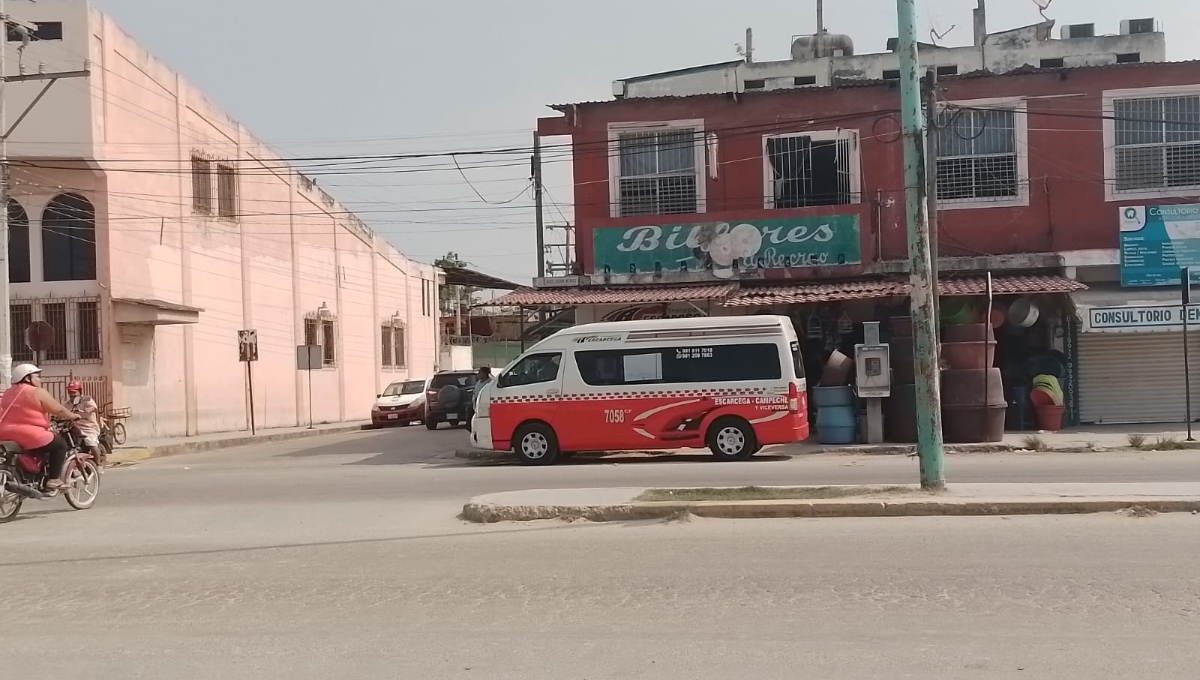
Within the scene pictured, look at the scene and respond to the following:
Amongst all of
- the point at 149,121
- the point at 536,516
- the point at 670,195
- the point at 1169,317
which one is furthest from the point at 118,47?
the point at 1169,317

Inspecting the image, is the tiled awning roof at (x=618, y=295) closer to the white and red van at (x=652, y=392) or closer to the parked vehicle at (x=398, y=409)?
the white and red van at (x=652, y=392)

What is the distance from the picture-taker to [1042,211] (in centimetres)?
2208

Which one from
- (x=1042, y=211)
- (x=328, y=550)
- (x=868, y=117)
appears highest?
(x=868, y=117)

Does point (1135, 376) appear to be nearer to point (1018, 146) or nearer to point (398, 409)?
point (1018, 146)

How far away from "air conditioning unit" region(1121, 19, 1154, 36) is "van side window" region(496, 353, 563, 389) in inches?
959

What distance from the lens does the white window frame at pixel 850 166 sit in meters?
22.8

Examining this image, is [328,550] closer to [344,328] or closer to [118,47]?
[118,47]

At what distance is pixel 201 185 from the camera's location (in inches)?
1249

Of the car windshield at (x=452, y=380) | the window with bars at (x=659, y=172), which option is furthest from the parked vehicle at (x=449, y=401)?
the window with bars at (x=659, y=172)

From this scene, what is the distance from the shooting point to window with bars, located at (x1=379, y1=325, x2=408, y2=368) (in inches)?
1809

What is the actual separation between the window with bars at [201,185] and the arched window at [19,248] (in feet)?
16.7

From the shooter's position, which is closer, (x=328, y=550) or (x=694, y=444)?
(x=328, y=550)

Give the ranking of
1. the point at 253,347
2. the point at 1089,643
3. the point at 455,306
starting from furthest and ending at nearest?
1. the point at 455,306
2. the point at 253,347
3. the point at 1089,643

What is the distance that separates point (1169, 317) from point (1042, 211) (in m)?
3.12
